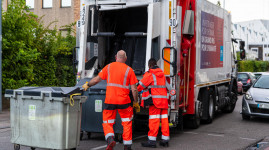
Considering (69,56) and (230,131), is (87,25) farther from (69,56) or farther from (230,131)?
(69,56)

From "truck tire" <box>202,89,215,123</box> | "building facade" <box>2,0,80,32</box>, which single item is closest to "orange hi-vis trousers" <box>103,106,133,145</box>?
"truck tire" <box>202,89,215,123</box>

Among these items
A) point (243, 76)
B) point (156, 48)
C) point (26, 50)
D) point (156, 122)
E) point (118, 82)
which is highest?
point (26, 50)

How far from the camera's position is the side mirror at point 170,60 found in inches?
309

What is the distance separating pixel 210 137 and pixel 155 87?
82.4 inches

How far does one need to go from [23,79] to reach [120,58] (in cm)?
672

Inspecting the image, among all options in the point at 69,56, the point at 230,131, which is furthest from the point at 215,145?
the point at 69,56

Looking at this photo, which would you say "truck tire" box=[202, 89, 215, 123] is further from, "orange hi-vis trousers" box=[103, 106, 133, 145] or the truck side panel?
"orange hi-vis trousers" box=[103, 106, 133, 145]

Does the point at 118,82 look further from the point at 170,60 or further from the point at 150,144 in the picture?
the point at 170,60

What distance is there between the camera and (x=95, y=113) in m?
7.37

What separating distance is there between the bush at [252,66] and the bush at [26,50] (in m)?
25.1

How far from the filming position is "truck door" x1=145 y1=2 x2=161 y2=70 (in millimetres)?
7719

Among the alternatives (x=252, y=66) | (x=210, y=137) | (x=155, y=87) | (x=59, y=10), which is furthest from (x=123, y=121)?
(x=252, y=66)

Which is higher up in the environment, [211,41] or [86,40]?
[211,41]

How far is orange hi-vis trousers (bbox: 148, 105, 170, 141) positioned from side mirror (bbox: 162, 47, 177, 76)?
809 mm
